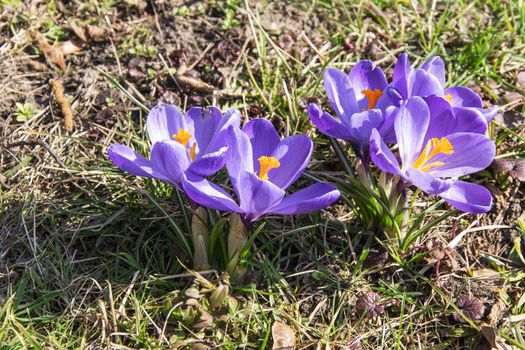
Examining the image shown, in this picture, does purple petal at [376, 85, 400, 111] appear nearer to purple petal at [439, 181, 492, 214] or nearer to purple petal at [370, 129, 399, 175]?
purple petal at [370, 129, 399, 175]

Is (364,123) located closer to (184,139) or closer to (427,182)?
(427,182)

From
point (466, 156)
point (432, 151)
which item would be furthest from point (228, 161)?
point (466, 156)

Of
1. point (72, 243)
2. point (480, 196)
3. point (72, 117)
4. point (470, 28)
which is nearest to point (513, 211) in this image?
point (480, 196)

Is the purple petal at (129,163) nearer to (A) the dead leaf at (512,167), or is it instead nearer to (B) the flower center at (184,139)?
(B) the flower center at (184,139)

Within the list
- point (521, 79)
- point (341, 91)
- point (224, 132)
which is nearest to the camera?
point (224, 132)

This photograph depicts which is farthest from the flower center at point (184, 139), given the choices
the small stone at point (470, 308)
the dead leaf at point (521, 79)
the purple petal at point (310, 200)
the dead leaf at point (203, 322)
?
the dead leaf at point (521, 79)

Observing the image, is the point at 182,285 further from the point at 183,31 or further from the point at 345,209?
the point at 183,31
